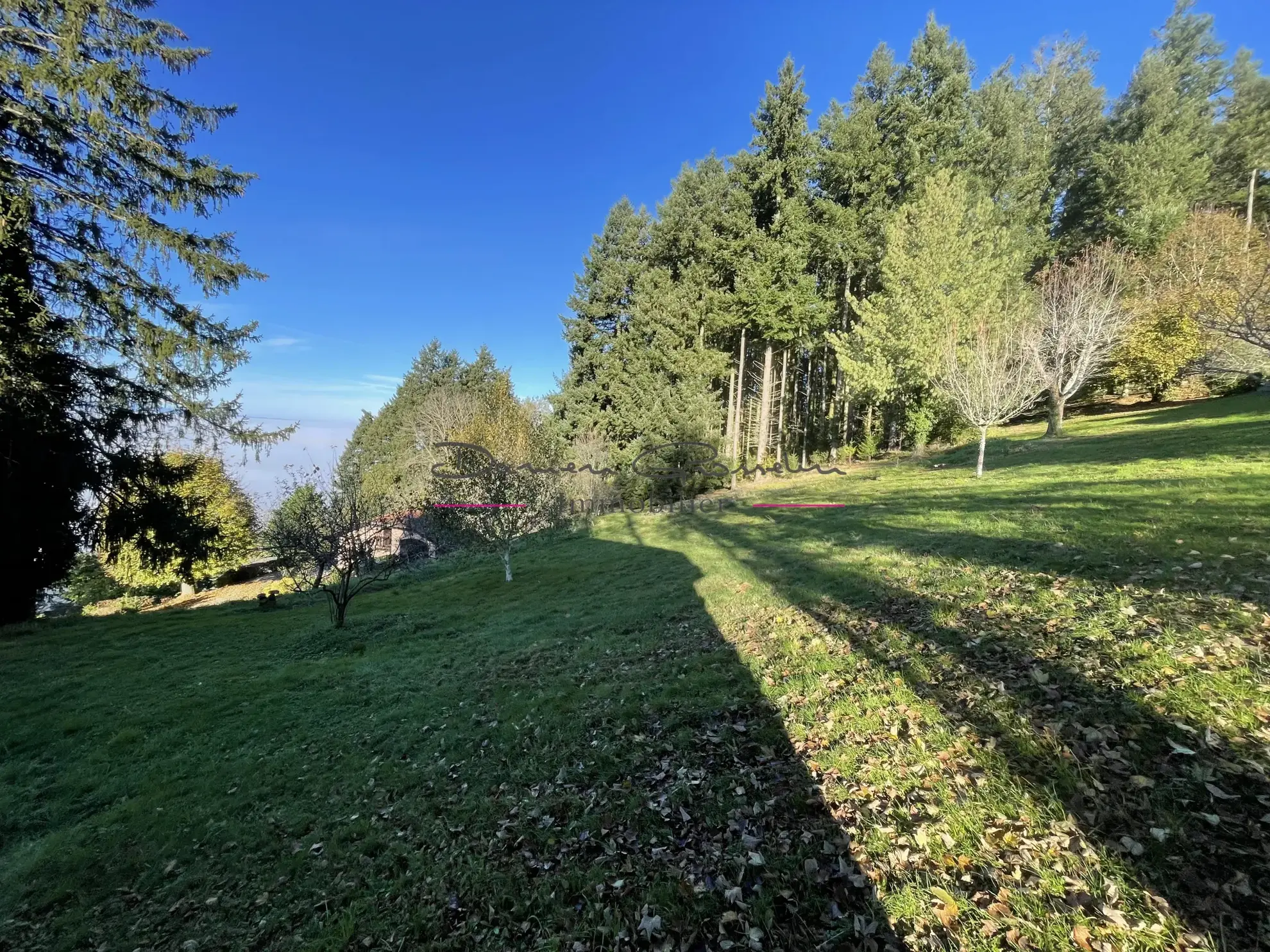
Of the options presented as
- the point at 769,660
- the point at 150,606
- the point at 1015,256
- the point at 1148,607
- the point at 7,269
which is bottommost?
the point at 150,606

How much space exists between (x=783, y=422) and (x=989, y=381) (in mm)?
15125

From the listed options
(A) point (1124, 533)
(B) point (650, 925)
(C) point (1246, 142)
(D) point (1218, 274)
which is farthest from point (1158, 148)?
(B) point (650, 925)

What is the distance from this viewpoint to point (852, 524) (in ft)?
37.8

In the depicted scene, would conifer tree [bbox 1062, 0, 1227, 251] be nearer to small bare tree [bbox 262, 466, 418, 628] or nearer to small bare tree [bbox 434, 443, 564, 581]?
small bare tree [bbox 434, 443, 564, 581]

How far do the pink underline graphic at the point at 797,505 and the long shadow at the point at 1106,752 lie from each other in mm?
8755

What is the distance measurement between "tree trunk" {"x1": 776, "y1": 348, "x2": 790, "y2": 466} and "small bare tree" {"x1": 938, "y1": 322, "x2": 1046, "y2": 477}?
11.1 metres

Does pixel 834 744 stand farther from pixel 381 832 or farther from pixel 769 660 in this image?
pixel 381 832

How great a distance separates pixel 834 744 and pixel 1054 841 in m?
1.47

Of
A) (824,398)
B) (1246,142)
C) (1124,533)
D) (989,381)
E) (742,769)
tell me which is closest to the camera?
(742,769)

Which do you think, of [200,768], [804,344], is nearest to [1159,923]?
[200,768]

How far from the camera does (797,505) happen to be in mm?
16391

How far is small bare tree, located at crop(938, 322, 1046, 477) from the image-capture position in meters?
14.1

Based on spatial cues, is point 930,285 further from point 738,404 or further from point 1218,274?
point 738,404

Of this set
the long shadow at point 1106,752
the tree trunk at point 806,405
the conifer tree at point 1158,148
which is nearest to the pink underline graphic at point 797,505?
the long shadow at point 1106,752
